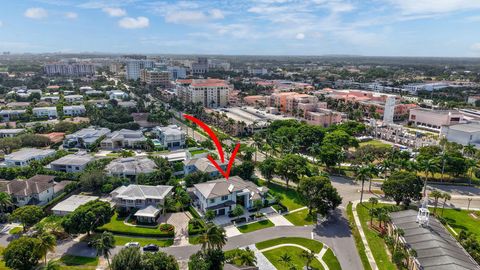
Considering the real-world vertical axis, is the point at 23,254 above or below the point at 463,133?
below

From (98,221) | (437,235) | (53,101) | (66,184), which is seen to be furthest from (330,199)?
(53,101)

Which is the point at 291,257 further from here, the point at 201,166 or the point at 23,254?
the point at 23,254

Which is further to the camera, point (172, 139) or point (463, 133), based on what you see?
point (463, 133)

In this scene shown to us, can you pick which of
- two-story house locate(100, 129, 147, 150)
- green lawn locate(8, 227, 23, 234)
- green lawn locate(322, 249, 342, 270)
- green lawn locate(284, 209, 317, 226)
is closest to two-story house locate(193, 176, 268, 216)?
green lawn locate(284, 209, 317, 226)

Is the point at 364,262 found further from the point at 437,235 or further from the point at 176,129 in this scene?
the point at 176,129

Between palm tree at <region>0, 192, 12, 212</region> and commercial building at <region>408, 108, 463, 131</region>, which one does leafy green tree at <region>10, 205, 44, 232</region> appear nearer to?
palm tree at <region>0, 192, 12, 212</region>

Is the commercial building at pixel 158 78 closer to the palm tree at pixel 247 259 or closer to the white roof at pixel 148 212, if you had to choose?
the white roof at pixel 148 212

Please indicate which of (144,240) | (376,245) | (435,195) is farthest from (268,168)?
(435,195)
